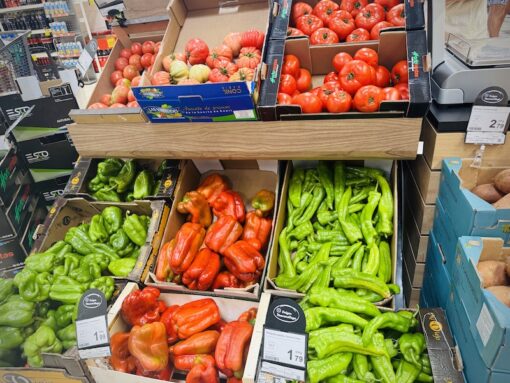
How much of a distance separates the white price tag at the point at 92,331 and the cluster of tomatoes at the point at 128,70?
1.30 meters

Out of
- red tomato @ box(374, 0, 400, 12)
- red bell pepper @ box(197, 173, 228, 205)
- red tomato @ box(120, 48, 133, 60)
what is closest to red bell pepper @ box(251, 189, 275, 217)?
red bell pepper @ box(197, 173, 228, 205)

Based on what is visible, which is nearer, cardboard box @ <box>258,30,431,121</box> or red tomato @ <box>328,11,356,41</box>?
cardboard box @ <box>258,30,431,121</box>

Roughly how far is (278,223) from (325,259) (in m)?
0.34

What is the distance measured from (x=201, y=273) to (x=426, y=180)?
49.0 inches

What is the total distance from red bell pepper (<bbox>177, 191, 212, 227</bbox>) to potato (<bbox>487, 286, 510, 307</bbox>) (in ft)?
4.89

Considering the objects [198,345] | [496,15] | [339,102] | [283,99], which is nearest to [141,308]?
[198,345]

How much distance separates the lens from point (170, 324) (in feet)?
5.78

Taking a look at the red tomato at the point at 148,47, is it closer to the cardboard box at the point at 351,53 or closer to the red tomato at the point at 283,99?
the cardboard box at the point at 351,53

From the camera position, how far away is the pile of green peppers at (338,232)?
1.77 metres

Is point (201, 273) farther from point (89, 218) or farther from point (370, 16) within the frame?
point (370, 16)

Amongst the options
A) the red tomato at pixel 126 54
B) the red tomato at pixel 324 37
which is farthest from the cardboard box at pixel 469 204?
the red tomato at pixel 126 54

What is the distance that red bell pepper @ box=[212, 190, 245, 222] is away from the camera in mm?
2266

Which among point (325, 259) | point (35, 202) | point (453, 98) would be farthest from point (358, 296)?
point (35, 202)

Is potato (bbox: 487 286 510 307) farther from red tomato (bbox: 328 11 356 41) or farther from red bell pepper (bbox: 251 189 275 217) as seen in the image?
red tomato (bbox: 328 11 356 41)
